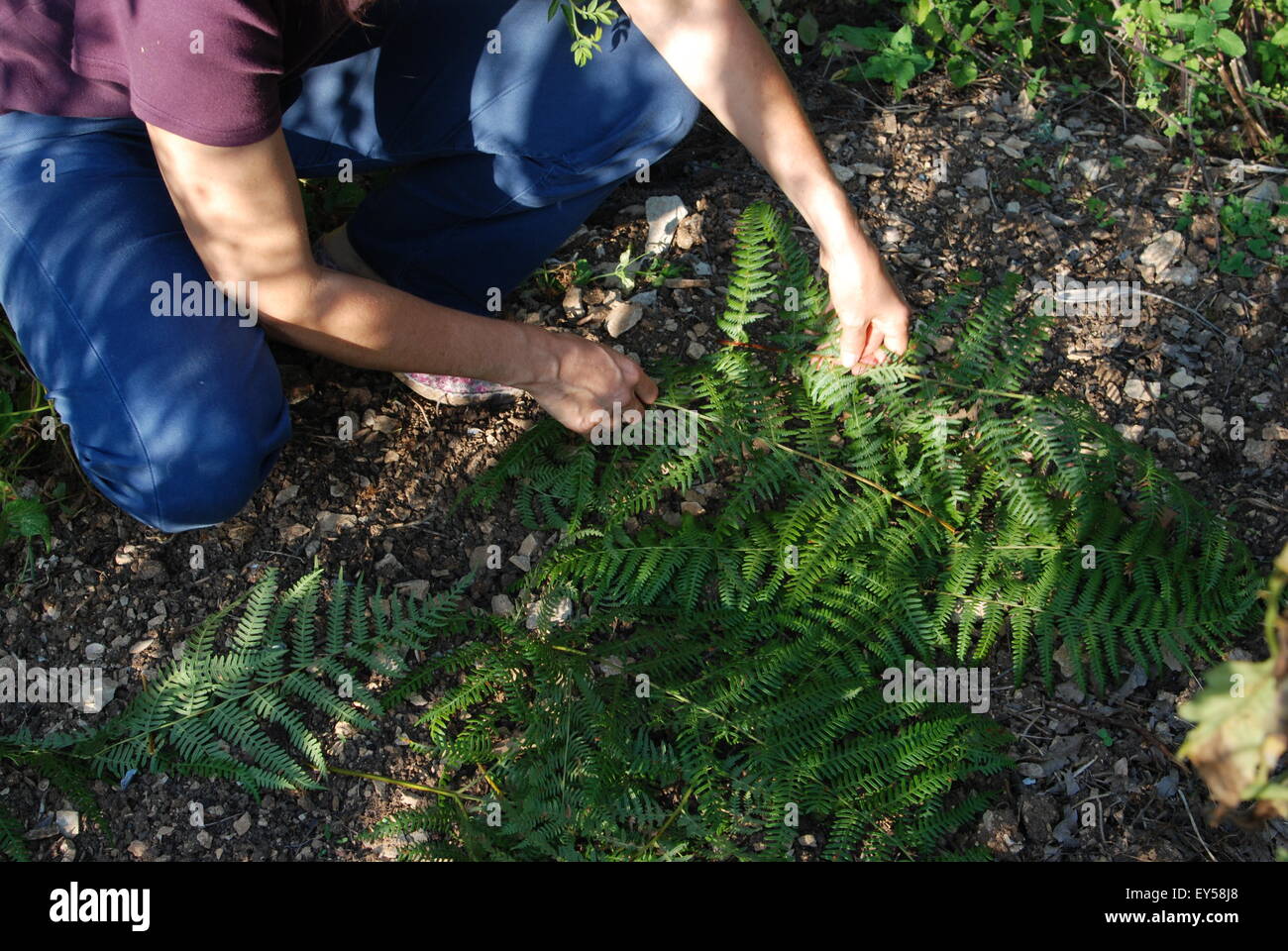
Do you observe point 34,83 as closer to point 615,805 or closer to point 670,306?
point 670,306

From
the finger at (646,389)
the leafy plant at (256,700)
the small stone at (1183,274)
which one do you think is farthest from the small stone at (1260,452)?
the leafy plant at (256,700)

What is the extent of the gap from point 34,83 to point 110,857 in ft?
5.98

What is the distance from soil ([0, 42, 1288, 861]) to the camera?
8.41 feet

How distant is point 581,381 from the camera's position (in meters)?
2.77

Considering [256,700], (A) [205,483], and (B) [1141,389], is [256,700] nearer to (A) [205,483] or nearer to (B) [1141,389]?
(A) [205,483]

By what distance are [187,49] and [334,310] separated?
0.63 meters

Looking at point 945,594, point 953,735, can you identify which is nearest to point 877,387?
point 945,594

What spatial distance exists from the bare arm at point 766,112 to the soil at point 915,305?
77 cm

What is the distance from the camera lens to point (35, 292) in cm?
259

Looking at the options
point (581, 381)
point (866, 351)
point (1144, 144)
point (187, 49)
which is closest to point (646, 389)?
point (581, 381)

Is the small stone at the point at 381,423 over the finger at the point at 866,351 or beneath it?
beneath

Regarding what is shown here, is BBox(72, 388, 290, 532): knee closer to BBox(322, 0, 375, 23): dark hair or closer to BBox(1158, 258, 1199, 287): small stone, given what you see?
BBox(322, 0, 375, 23): dark hair

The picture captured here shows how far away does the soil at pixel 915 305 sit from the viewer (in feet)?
8.41

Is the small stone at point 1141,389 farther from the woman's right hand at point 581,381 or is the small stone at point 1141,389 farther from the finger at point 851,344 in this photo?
the woman's right hand at point 581,381
